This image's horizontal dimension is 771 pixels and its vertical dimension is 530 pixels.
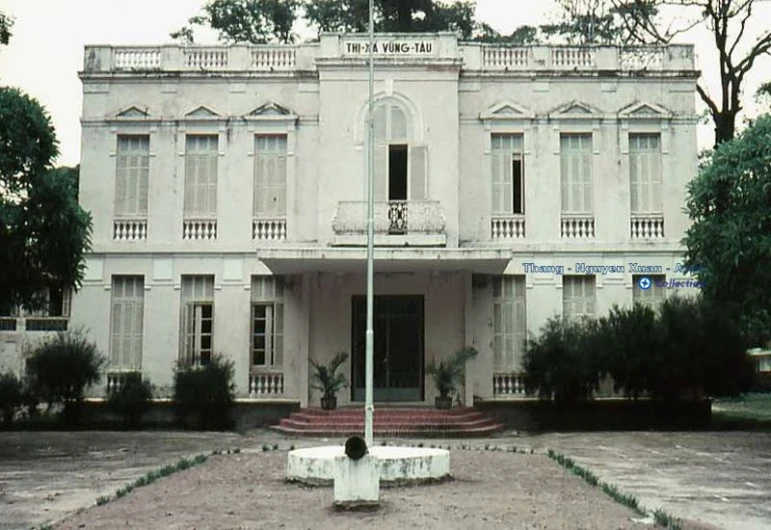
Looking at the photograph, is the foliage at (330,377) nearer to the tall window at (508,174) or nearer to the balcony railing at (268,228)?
the balcony railing at (268,228)

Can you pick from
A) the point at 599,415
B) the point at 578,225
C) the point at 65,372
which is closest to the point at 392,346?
the point at 599,415

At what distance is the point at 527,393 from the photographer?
20.2m

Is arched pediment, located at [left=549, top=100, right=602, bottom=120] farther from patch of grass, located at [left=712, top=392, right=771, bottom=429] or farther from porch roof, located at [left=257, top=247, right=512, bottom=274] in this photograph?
patch of grass, located at [left=712, top=392, right=771, bottom=429]

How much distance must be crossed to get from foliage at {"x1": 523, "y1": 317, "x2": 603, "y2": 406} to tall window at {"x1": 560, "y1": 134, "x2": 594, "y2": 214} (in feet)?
9.62

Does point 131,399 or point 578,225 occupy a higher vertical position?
point 578,225

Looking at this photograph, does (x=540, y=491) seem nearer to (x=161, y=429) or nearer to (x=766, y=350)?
(x=161, y=429)

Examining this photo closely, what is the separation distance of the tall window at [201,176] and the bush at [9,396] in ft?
17.1

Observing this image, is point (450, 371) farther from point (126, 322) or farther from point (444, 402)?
point (126, 322)

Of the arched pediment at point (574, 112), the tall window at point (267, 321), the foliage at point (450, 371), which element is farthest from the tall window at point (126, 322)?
the arched pediment at point (574, 112)

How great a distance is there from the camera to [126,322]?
2138 cm

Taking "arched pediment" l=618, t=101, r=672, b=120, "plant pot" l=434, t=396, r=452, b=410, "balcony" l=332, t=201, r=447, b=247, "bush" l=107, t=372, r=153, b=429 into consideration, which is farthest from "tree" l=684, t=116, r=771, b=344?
"bush" l=107, t=372, r=153, b=429

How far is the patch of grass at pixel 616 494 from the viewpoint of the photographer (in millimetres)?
8505

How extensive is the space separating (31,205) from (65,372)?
622cm

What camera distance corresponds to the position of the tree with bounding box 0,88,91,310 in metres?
14.5
